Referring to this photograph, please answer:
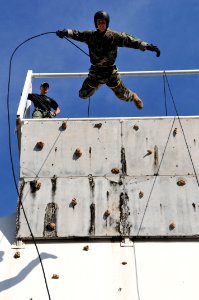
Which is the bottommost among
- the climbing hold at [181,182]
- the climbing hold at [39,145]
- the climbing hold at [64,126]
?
the climbing hold at [181,182]

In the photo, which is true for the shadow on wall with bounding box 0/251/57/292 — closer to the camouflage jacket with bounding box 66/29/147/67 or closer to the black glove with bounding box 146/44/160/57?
the camouflage jacket with bounding box 66/29/147/67

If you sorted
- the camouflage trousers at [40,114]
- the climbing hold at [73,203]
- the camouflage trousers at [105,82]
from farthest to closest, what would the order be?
1. the camouflage trousers at [40,114]
2. the camouflage trousers at [105,82]
3. the climbing hold at [73,203]

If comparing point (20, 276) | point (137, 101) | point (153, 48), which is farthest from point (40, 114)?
point (20, 276)

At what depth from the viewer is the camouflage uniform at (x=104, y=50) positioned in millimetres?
10961

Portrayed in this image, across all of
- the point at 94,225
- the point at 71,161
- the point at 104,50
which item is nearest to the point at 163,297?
the point at 94,225

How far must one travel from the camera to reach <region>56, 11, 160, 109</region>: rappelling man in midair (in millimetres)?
10797

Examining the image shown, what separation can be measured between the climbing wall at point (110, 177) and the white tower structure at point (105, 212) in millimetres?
15

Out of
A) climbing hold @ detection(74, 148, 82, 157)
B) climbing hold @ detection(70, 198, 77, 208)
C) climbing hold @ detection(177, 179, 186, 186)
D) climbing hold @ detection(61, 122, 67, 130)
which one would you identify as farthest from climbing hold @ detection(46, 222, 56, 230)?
climbing hold @ detection(177, 179, 186, 186)

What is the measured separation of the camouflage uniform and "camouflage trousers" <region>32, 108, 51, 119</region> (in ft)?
3.08

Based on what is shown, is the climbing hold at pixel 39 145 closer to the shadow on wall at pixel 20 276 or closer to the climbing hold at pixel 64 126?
the climbing hold at pixel 64 126

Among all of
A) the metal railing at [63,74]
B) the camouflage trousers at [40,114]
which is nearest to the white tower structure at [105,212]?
the camouflage trousers at [40,114]

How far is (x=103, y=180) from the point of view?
427 inches

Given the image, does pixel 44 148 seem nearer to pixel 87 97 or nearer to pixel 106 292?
pixel 87 97

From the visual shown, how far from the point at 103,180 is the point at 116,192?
0.28 m
